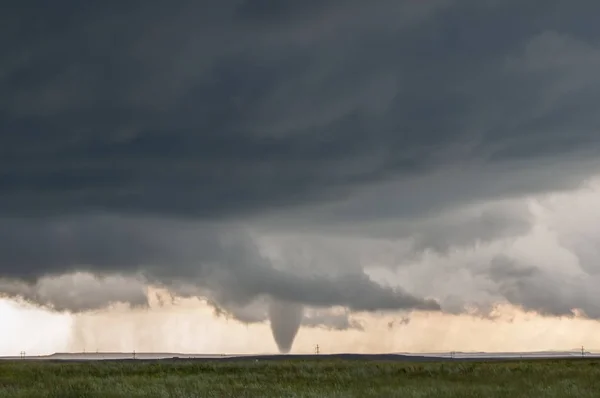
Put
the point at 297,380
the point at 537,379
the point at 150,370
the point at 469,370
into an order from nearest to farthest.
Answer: the point at 537,379 → the point at 297,380 → the point at 469,370 → the point at 150,370

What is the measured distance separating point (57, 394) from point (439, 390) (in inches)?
853

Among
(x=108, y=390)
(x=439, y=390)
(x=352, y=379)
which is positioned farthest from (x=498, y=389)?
(x=108, y=390)

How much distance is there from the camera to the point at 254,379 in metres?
53.7

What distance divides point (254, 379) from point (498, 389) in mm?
19139

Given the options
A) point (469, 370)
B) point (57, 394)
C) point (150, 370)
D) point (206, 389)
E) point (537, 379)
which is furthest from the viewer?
point (150, 370)

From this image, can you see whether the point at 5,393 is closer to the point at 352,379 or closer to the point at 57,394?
the point at 57,394

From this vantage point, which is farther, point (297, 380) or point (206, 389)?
point (297, 380)

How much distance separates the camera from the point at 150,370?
78.2 m

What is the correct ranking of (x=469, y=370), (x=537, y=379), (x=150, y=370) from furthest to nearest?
(x=150, y=370) < (x=469, y=370) < (x=537, y=379)

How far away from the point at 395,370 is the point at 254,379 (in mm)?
19055

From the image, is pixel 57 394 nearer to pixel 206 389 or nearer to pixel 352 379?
pixel 206 389

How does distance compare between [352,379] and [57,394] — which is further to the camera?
[352,379]

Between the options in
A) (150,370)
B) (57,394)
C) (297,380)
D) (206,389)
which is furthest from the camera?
(150,370)

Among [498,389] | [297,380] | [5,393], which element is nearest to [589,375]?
[498,389]
